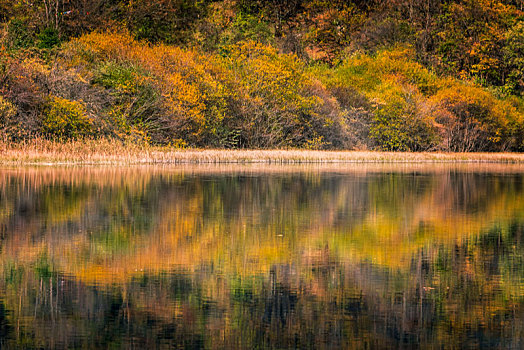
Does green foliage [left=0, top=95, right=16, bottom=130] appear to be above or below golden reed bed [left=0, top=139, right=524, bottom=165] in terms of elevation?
above

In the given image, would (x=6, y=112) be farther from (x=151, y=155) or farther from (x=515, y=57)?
(x=515, y=57)

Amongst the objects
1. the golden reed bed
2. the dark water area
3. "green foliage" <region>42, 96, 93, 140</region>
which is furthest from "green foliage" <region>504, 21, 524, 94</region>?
the dark water area

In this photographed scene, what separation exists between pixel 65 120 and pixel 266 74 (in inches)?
660

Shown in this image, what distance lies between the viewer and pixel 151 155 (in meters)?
46.4

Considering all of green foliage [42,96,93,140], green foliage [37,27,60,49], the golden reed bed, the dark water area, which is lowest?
the dark water area

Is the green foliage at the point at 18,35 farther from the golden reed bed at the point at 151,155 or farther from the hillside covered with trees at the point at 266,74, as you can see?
the golden reed bed at the point at 151,155

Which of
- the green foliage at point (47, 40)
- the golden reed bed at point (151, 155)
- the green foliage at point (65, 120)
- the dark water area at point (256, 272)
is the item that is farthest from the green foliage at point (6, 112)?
the dark water area at point (256, 272)

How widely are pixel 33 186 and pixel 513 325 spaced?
20.8 m

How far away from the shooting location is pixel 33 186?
27.0m

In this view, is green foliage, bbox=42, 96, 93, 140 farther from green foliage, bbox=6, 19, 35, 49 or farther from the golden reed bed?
green foliage, bbox=6, 19, 35, 49

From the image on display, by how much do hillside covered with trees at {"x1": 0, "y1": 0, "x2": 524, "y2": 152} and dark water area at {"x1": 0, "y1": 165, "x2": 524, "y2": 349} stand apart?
82.8 feet

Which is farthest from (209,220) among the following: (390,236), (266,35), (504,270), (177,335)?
(266,35)

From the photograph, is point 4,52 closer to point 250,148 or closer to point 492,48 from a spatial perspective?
point 250,148

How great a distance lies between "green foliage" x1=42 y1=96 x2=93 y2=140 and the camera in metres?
45.2
